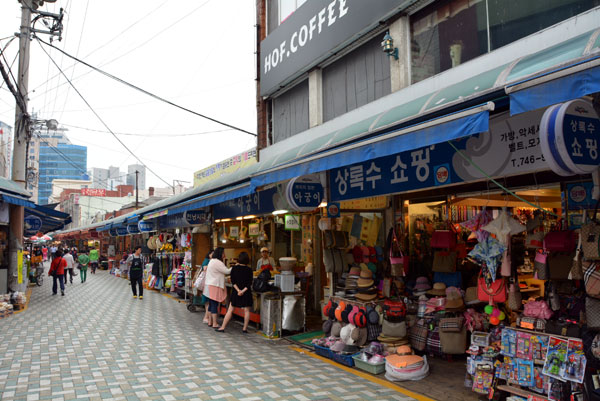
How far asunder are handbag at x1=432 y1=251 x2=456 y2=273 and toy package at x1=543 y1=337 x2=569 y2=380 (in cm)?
311

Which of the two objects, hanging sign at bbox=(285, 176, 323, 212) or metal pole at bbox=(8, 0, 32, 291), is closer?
hanging sign at bbox=(285, 176, 323, 212)

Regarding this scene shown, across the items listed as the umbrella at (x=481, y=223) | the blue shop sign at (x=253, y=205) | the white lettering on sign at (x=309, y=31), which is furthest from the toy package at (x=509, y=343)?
the white lettering on sign at (x=309, y=31)

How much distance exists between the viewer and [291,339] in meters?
9.79

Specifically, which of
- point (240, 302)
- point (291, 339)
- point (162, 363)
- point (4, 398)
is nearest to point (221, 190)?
point (240, 302)

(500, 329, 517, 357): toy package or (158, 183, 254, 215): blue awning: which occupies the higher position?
(158, 183, 254, 215): blue awning

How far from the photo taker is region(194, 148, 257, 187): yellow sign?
1730 centimetres

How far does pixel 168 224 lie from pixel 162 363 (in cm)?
1361

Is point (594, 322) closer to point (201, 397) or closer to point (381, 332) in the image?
point (381, 332)

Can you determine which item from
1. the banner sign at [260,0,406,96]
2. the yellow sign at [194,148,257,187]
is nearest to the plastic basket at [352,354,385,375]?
the banner sign at [260,0,406,96]

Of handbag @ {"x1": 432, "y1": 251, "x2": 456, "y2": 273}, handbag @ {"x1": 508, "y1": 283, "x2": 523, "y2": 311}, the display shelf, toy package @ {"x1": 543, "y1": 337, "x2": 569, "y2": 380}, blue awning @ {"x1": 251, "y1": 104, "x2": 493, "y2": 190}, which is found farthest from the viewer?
handbag @ {"x1": 432, "y1": 251, "x2": 456, "y2": 273}

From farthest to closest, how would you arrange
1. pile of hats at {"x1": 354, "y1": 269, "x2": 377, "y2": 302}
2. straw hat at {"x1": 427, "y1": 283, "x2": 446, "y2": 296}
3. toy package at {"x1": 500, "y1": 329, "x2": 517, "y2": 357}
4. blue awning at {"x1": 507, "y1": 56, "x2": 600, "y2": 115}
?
pile of hats at {"x1": 354, "y1": 269, "x2": 377, "y2": 302}, straw hat at {"x1": 427, "y1": 283, "x2": 446, "y2": 296}, toy package at {"x1": 500, "y1": 329, "x2": 517, "y2": 357}, blue awning at {"x1": 507, "y1": 56, "x2": 600, "y2": 115}

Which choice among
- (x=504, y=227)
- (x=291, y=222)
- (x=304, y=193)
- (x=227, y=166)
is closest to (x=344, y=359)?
(x=304, y=193)

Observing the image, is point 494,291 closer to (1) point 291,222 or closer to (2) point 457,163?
(2) point 457,163

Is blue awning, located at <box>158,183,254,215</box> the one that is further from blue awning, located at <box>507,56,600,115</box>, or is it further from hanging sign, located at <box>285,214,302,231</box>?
blue awning, located at <box>507,56,600,115</box>
